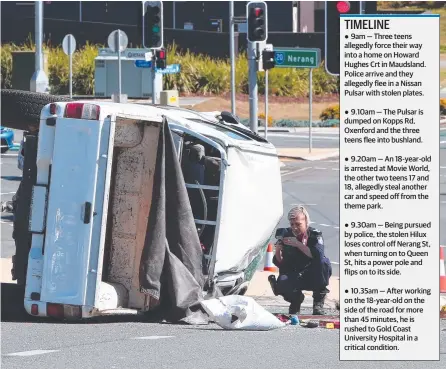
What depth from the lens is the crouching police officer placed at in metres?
11.8

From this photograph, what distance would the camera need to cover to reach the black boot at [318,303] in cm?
1199

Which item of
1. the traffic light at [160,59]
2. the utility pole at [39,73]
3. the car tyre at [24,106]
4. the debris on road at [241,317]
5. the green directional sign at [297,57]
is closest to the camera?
the debris on road at [241,317]

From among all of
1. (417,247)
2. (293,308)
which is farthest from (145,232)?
(417,247)

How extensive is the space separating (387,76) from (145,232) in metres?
5.34

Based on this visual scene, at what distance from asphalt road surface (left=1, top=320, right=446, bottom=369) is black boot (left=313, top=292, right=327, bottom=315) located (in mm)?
938

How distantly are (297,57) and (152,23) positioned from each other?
16.4ft

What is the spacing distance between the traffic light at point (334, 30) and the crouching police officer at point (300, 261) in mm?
1478

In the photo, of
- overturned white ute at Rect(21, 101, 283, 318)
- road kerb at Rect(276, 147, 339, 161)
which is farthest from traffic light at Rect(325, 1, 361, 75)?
road kerb at Rect(276, 147, 339, 161)

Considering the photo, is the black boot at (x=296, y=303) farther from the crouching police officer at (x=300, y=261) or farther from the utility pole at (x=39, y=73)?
the utility pole at (x=39, y=73)

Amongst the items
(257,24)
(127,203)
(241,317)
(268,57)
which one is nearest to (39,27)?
(268,57)

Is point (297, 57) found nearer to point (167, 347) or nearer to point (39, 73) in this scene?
point (39, 73)

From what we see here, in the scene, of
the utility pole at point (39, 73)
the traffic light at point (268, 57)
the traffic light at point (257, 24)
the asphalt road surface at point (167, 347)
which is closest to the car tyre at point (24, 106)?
the asphalt road surface at point (167, 347)

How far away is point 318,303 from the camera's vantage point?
12062 mm

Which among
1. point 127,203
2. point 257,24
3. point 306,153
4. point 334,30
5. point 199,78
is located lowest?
point 127,203
